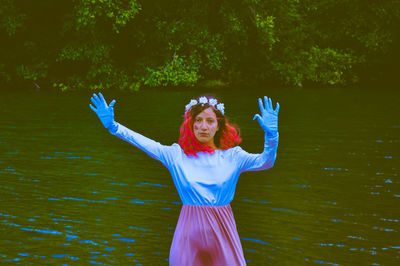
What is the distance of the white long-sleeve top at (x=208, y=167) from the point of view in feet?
15.1

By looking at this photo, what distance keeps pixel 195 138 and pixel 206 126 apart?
0.11 meters

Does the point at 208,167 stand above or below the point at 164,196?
below

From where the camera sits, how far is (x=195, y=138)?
4816 millimetres

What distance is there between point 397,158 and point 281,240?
707cm

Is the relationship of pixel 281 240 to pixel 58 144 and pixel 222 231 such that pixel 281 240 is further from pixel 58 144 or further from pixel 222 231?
pixel 58 144

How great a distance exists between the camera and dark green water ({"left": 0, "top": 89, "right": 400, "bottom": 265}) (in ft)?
26.5

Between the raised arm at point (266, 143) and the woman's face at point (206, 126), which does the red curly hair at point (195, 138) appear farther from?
the raised arm at point (266, 143)

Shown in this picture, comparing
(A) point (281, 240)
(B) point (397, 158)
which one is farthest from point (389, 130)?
(A) point (281, 240)

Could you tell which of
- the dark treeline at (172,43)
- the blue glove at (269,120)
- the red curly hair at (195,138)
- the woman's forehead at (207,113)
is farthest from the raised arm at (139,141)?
the dark treeline at (172,43)

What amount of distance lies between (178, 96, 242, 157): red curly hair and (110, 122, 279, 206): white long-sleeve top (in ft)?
0.17

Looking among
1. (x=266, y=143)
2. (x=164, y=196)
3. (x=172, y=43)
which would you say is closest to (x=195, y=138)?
(x=266, y=143)

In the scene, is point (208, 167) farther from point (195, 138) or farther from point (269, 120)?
point (269, 120)

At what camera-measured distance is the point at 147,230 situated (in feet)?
29.2

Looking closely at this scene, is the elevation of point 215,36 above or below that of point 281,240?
above
